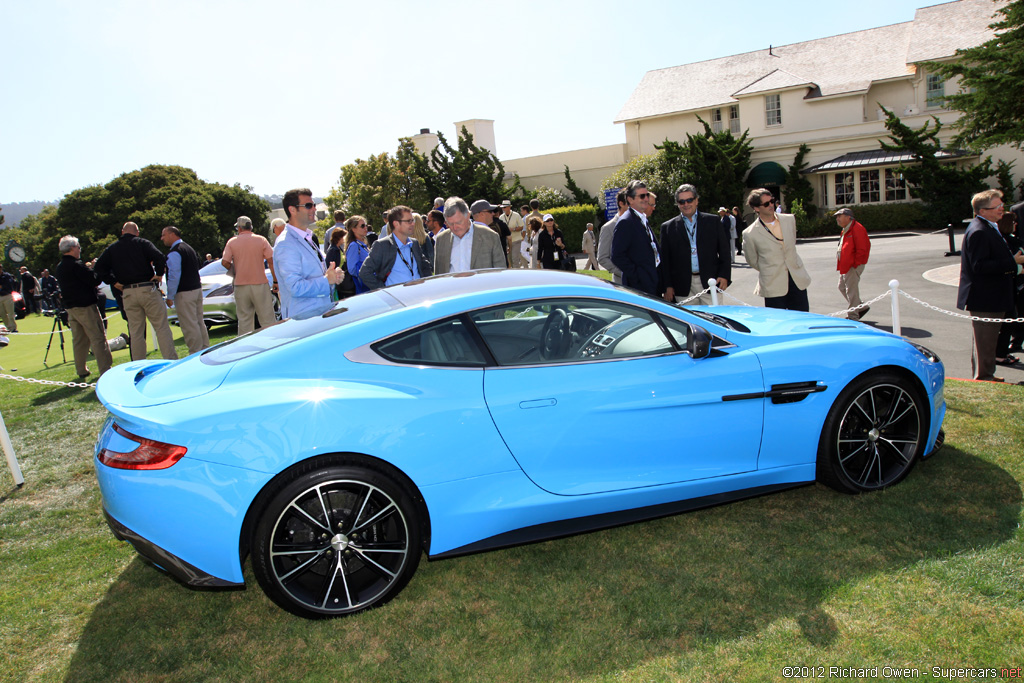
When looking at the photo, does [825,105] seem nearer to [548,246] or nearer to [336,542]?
[548,246]

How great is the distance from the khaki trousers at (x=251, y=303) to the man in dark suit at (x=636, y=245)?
209 inches

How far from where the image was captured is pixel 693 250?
7.09 m

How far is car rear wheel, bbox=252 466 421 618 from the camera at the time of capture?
3154mm

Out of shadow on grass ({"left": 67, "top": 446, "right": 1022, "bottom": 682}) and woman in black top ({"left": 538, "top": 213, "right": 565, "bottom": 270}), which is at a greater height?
woman in black top ({"left": 538, "top": 213, "right": 565, "bottom": 270})

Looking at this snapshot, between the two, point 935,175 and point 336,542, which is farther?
point 935,175

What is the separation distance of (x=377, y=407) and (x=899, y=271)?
1704cm

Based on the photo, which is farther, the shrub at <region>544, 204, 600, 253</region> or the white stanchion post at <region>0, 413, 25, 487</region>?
the shrub at <region>544, 204, 600, 253</region>

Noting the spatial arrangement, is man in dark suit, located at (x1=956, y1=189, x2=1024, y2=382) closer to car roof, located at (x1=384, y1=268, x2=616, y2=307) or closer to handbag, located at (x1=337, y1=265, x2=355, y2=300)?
car roof, located at (x1=384, y1=268, x2=616, y2=307)

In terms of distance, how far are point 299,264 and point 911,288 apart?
12604mm

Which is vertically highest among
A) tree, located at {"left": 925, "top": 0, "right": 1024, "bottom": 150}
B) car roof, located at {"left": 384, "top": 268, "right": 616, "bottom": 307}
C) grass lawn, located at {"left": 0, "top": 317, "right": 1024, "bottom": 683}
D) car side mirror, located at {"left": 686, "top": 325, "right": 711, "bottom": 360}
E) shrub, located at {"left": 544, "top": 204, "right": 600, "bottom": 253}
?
tree, located at {"left": 925, "top": 0, "right": 1024, "bottom": 150}

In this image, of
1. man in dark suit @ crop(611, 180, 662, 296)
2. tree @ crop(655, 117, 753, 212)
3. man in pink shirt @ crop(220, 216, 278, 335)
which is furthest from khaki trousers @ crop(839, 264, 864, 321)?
tree @ crop(655, 117, 753, 212)

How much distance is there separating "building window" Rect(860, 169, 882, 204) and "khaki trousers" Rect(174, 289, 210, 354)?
109 feet

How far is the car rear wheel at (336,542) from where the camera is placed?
315cm

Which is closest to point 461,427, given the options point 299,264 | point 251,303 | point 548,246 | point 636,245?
point 299,264
